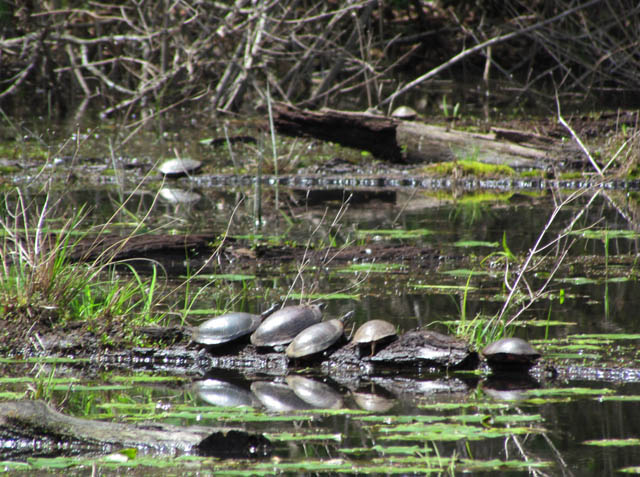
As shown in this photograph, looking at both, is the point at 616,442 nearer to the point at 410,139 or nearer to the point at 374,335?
the point at 374,335

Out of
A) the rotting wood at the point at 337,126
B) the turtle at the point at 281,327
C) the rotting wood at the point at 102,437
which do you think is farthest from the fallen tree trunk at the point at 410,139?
the rotting wood at the point at 102,437

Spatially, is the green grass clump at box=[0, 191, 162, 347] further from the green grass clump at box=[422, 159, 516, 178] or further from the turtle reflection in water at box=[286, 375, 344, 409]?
the green grass clump at box=[422, 159, 516, 178]

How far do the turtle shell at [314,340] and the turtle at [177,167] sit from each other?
708 cm

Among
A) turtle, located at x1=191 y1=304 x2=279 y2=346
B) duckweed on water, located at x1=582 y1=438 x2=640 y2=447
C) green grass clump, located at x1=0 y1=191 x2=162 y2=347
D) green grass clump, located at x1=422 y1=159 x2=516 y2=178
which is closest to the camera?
duckweed on water, located at x1=582 y1=438 x2=640 y2=447

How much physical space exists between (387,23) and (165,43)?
7440 mm

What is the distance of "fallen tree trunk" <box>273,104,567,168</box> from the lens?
1050 centimetres

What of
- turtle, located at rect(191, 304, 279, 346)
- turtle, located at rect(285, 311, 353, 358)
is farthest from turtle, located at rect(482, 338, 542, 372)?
turtle, located at rect(191, 304, 279, 346)

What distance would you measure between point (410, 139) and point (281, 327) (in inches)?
280

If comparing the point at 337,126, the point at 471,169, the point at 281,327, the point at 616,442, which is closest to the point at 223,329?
the point at 281,327

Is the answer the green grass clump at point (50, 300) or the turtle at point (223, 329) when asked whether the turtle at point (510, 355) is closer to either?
the turtle at point (223, 329)

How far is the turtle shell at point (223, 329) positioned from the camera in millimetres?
4207

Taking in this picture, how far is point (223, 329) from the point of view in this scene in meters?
4.22

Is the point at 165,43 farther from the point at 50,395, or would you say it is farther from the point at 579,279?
the point at 50,395

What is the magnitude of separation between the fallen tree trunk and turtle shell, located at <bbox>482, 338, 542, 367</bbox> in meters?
6.74
